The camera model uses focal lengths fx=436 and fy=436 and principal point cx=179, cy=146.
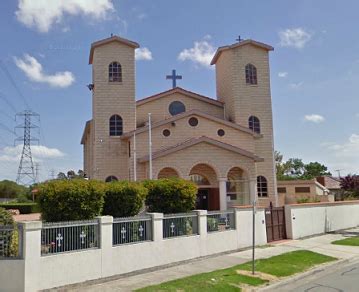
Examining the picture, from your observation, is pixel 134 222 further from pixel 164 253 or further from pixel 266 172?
pixel 266 172

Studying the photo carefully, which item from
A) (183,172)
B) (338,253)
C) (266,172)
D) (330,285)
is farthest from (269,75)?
(330,285)

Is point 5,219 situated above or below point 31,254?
above

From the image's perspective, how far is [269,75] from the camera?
34625 millimetres

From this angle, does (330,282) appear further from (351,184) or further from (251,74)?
(251,74)

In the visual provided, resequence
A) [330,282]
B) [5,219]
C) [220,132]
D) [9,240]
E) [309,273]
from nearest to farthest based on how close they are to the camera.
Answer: [9,240]
[330,282]
[5,219]
[309,273]
[220,132]

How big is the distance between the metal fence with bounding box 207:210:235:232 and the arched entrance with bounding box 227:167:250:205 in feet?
38.8

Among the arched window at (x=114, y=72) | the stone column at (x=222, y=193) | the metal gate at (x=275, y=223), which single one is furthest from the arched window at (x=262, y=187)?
the arched window at (x=114, y=72)

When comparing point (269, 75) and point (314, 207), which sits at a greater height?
point (269, 75)

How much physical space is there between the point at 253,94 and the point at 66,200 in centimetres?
2375

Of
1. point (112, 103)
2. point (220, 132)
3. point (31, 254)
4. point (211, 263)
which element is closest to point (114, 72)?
point (112, 103)

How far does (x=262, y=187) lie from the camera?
3259 centimetres

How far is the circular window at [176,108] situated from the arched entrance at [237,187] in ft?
22.8

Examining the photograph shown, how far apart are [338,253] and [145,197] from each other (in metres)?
8.02

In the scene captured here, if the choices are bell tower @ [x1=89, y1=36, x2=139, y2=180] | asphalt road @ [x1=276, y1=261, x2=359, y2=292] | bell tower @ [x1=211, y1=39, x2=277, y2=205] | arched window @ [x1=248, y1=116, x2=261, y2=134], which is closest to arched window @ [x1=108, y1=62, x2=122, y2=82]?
bell tower @ [x1=89, y1=36, x2=139, y2=180]
